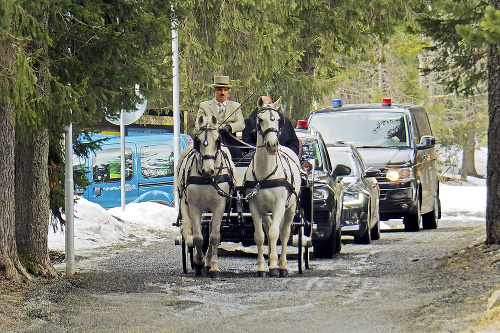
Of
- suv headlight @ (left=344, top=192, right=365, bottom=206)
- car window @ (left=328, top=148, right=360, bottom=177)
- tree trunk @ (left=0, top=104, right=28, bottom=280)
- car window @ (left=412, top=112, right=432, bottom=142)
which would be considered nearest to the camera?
tree trunk @ (left=0, top=104, right=28, bottom=280)

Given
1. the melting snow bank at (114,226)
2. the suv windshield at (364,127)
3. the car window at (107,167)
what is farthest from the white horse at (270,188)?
the car window at (107,167)

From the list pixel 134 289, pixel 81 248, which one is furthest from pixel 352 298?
pixel 81 248

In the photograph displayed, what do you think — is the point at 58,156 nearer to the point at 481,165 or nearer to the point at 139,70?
the point at 139,70

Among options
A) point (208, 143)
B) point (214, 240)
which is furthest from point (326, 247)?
point (208, 143)

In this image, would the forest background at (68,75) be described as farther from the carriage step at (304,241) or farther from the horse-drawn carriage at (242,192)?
the carriage step at (304,241)

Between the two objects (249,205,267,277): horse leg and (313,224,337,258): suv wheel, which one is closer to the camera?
(249,205,267,277): horse leg

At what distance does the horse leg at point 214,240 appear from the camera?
12.2m

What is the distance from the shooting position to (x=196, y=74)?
27422 mm

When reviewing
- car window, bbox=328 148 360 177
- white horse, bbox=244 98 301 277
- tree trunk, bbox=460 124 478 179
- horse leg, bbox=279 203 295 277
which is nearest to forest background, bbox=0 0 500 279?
white horse, bbox=244 98 301 277

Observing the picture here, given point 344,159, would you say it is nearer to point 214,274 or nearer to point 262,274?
point 262,274

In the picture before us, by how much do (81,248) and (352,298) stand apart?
7.88 meters

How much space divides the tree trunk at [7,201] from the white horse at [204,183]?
2.17m

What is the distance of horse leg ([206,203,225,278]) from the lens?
1224 centimetres

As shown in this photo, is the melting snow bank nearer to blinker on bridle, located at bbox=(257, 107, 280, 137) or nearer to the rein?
the rein
